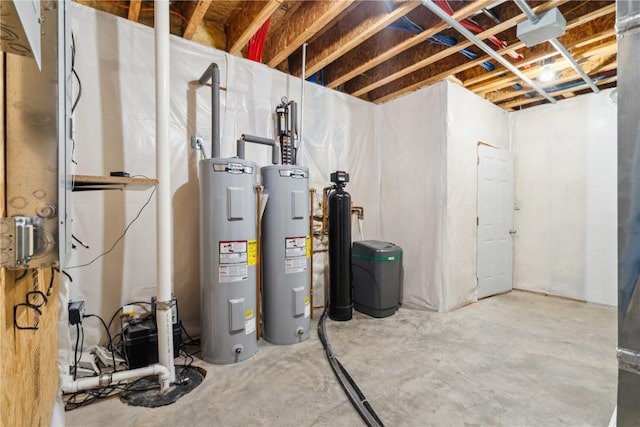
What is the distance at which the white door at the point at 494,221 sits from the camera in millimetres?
3750

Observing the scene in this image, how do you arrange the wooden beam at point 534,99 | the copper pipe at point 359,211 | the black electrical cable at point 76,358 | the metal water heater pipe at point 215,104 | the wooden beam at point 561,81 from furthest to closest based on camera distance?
the copper pipe at point 359,211
the wooden beam at point 534,99
the wooden beam at point 561,81
the metal water heater pipe at point 215,104
the black electrical cable at point 76,358

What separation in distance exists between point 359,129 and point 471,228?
1.88 metres

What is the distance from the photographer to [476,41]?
2.49 m

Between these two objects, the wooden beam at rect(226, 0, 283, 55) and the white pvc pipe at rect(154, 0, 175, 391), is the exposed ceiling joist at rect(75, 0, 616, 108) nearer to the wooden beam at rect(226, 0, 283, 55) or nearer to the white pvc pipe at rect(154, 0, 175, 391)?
the wooden beam at rect(226, 0, 283, 55)

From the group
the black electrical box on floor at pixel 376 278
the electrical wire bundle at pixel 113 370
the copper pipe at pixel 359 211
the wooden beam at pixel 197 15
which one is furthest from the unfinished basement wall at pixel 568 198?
the electrical wire bundle at pixel 113 370

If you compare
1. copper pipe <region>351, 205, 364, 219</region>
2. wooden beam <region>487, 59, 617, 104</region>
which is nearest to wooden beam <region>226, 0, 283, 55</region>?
copper pipe <region>351, 205, 364, 219</region>

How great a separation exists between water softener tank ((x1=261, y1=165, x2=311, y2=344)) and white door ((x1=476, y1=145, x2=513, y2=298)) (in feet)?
8.10

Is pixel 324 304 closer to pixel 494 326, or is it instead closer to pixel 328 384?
pixel 328 384

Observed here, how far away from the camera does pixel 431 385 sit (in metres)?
1.90

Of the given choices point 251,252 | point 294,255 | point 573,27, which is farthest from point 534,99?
point 251,252

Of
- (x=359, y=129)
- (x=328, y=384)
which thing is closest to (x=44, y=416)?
(x=328, y=384)

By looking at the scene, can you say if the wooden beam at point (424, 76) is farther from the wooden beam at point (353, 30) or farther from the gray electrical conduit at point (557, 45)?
the wooden beam at point (353, 30)

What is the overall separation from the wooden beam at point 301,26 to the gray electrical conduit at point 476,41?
0.60m

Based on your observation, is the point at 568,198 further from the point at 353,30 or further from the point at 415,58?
the point at 353,30
